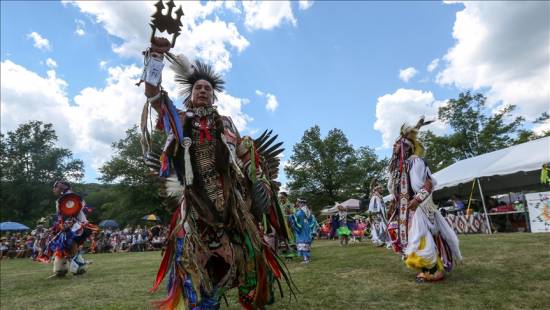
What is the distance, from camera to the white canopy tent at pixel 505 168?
13.3 metres

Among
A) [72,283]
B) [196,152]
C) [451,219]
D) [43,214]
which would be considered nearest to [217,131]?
[196,152]

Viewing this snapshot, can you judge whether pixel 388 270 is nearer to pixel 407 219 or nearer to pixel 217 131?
pixel 407 219

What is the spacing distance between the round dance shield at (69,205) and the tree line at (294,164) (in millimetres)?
34584

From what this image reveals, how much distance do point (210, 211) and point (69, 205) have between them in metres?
7.09

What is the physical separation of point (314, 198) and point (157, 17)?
1831 inches

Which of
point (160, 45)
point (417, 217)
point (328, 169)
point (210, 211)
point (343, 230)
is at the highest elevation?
point (328, 169)

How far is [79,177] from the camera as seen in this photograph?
52.8 m

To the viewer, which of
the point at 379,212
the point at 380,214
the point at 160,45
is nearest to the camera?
the point at 160,45

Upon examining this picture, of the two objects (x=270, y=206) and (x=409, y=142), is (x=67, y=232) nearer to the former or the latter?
(x=270, y=206)

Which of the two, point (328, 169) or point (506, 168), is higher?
point (328, 169)

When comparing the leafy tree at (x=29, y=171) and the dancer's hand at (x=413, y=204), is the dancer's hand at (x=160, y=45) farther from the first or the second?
the leafy tree at (x=29, y=171)

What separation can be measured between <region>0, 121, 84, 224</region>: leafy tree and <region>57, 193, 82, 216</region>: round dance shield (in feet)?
140

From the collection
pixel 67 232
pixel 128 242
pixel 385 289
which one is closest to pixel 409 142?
pixel 385 289

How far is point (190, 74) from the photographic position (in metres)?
3.48
